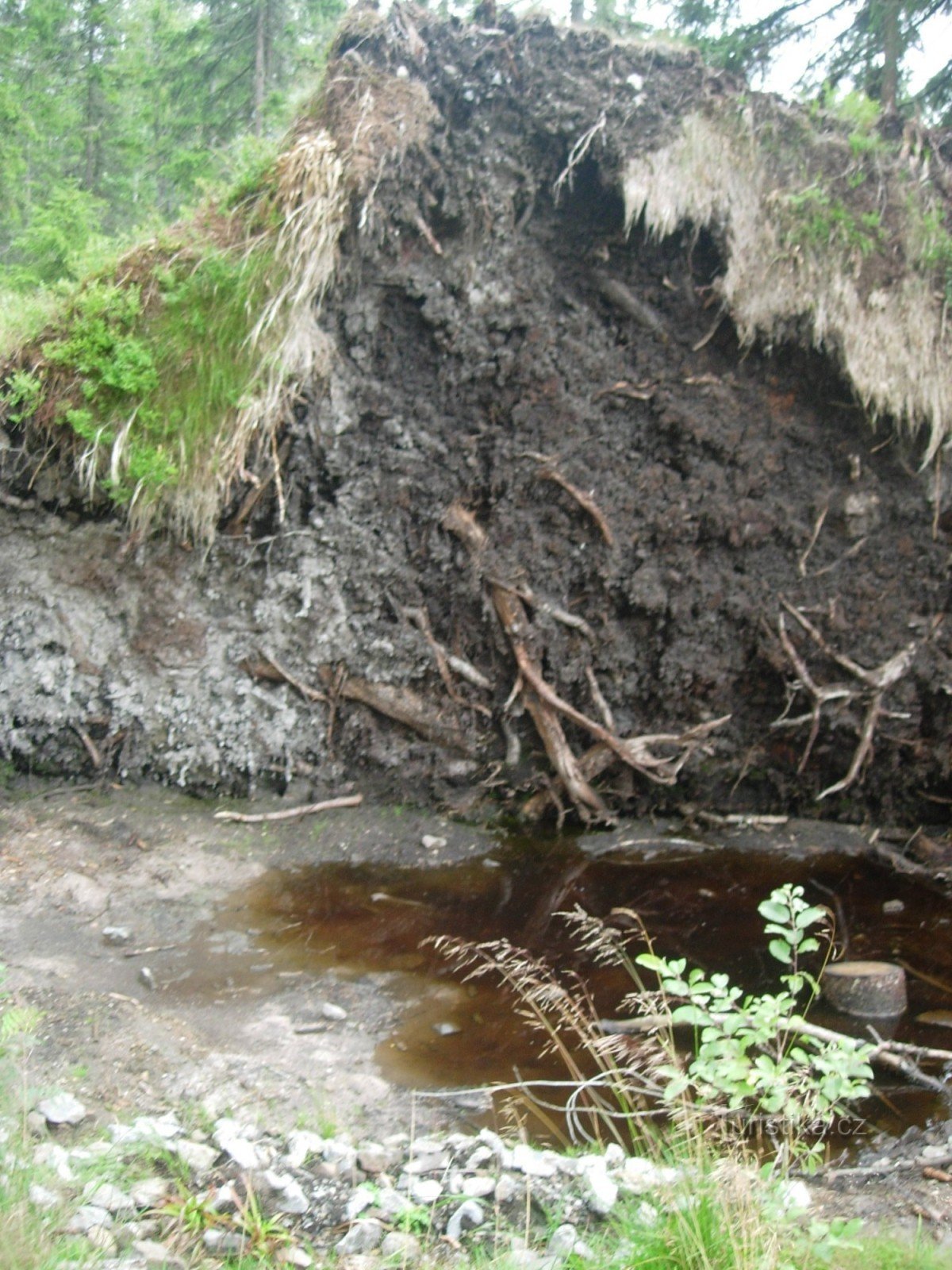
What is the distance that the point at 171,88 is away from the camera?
38.9ft

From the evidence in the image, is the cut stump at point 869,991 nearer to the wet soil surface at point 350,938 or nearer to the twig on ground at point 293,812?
the wet soil surface at point 350,938

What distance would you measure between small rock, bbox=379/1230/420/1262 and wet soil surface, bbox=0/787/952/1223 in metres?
0.78

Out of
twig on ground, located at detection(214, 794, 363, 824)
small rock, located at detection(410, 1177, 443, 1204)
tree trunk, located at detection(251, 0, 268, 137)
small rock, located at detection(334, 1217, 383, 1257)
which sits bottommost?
twig on ground, located at detection(214, 794, 363, 824)

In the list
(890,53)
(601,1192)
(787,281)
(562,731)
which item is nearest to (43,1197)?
(601,1192)

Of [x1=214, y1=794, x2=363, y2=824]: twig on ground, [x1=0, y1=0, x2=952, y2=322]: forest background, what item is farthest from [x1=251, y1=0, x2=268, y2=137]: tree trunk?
[x1=214, y1=794, x2=363, y2=824]: twig on ground

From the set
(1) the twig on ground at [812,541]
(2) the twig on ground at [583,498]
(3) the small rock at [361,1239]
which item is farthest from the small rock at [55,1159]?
(1) the twig on ground at [812,541]

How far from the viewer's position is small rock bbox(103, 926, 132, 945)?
4.30 m

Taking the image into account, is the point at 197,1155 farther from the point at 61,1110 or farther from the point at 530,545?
the point at 530,545

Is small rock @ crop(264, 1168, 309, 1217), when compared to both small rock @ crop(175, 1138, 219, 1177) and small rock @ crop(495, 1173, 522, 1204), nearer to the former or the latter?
small rock @ crop(175, 1138, 219, 1177)


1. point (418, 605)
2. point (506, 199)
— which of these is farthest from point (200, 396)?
point (506, 199)

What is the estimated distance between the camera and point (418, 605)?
19.8 ft

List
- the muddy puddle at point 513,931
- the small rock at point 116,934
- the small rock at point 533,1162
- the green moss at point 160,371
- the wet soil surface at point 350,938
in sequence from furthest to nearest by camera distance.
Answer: the green moss at point 160,371 < the small rock at point 116,934 < the muddy puddle at point 513,931 < the wet soil surface at point 350,938 < the small rock at point 533,1162

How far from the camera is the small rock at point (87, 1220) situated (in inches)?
84.1

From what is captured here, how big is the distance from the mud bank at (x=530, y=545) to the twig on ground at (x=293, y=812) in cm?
16
